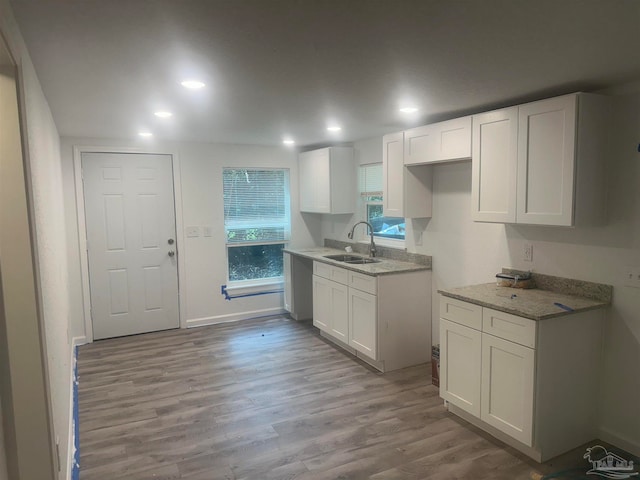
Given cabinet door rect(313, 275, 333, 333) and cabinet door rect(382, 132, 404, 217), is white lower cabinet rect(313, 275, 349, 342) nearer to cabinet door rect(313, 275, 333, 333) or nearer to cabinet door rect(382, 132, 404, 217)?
cabinet door rect(313, 275, 333, 333)

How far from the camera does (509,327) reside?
264cm

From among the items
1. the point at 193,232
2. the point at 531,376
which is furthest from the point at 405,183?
the point at 193,232

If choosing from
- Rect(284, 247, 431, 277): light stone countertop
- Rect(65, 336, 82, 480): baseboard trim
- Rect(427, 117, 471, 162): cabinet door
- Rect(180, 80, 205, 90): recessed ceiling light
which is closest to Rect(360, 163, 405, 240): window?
Rect(284, 247, 431, 277): light stone countertop

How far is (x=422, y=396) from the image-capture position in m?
3.46

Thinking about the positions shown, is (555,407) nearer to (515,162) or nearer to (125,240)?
(515,162)

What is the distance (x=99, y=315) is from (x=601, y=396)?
15.5 feet

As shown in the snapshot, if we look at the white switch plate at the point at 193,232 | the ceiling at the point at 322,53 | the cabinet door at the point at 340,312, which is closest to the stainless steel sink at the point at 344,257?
the cabinet door at the point at 340,312

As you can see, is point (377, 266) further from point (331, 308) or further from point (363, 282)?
point (331, 308)

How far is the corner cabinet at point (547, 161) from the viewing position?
2598mm

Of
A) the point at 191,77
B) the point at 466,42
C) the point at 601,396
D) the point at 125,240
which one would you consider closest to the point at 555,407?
the point at 601,396

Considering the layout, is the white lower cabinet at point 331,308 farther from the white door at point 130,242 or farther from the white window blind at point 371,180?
the white door at point 130,242

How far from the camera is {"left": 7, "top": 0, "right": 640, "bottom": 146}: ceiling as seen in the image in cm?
154

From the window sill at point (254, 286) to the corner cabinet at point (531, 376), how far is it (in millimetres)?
3198

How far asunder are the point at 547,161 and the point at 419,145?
121 cm
